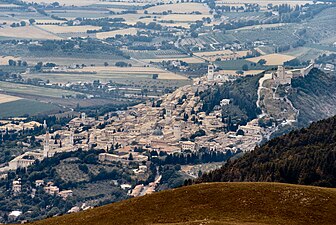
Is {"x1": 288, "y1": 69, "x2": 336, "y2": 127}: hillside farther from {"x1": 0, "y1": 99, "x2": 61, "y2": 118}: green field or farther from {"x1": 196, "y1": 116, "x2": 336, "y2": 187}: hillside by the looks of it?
{"x1": 196, "y1": 116, "x2": 336, "y2": 187}: hillside

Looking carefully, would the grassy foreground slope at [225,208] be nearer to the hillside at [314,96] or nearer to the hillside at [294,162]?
the hillside at [294,162]

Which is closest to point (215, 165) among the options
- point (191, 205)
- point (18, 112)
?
point (18, 112)

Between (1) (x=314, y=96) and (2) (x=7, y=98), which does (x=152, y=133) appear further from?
(2) (x=7, y=98)

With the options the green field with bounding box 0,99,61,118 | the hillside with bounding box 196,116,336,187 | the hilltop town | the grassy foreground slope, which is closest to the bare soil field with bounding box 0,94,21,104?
the green field with bounding box 0,99,61,118

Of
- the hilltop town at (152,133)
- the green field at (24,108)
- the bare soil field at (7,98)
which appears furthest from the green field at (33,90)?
the hilltop town at (152,133)

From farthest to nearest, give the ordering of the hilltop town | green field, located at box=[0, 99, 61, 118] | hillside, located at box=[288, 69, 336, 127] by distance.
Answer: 1. green field, located at box=[0, 99, 61, 118]
2. hillside, located at box=[288, 69, 336, 127]
3. the hilltop town

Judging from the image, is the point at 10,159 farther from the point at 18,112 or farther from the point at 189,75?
the point at 189,75
